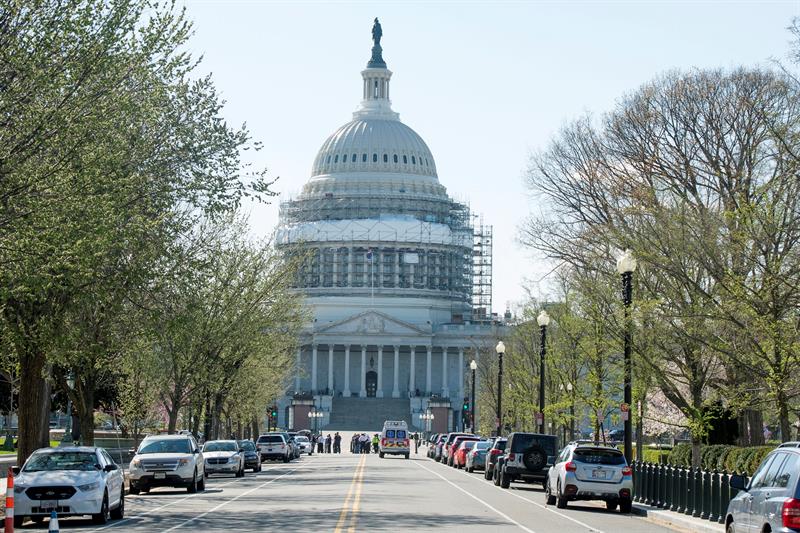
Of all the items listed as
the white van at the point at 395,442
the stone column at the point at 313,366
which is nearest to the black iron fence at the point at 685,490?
the white van at the point at 395,442

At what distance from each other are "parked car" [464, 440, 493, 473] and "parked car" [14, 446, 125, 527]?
3543 centimetres

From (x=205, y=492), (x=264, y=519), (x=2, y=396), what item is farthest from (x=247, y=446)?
(x=264, y=519)

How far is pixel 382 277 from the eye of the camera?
195500 millimetres

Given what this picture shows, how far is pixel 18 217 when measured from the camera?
25.3 meters

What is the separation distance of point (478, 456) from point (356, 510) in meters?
33.0

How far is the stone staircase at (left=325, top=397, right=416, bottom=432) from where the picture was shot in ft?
520

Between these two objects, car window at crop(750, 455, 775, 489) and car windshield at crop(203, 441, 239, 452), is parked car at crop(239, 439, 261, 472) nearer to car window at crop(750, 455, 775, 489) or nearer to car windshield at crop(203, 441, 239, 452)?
car windshield at crop(203, 441, 239, 452)

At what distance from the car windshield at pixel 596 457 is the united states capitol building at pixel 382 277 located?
142319 millimetres

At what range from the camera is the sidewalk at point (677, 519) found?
28.3m

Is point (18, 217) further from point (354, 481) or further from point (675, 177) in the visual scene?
point (675, 177)

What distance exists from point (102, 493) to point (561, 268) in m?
29.9

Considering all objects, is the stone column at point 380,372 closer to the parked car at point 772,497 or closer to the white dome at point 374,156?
the white dome at point 374,156

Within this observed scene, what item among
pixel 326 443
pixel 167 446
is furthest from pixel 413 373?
pixel 167 446

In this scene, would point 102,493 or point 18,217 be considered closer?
point 18,217
